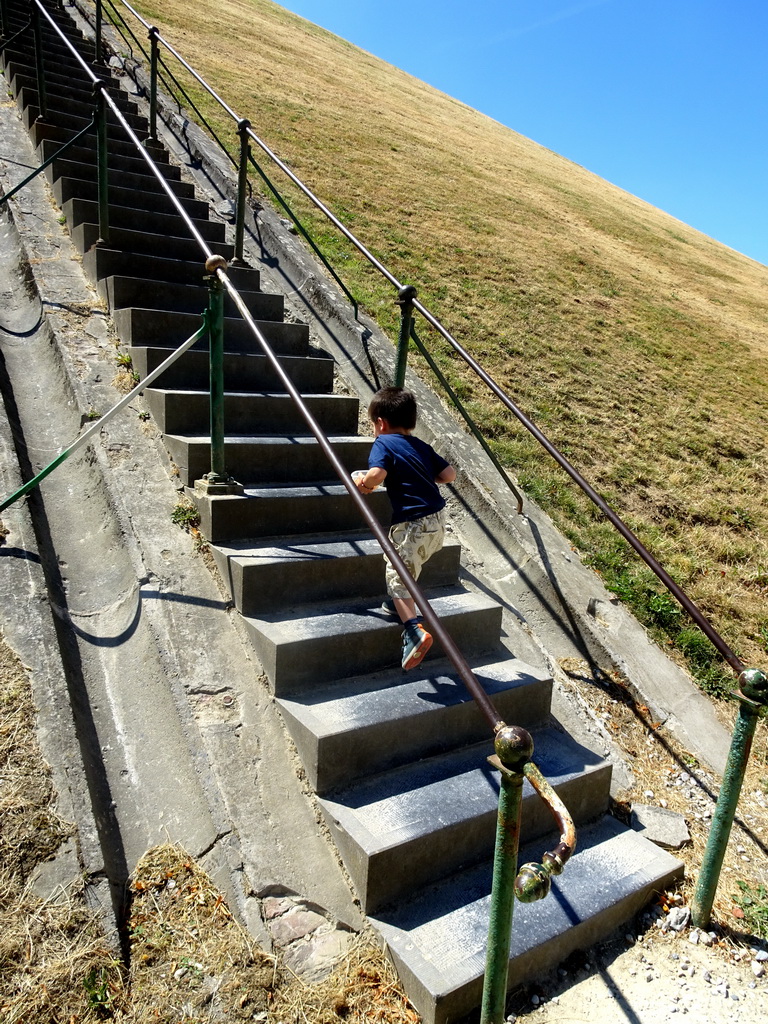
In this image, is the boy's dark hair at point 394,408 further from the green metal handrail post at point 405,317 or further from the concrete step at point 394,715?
the concrete step at point 394,715

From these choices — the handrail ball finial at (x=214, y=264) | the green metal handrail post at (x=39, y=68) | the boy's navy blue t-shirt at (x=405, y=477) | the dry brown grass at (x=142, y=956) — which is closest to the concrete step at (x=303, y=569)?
the boy's navy blue t-shirt at (x=405, y=477)

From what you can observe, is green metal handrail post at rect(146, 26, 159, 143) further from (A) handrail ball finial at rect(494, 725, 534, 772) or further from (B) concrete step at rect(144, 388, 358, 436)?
(A) handrail ball finial at rect(494, 725, 534, 772)

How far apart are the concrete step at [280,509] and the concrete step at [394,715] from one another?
0.26 meters

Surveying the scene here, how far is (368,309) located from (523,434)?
1867 mm

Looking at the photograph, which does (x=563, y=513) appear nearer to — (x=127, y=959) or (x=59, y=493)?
(x=59, y=493)

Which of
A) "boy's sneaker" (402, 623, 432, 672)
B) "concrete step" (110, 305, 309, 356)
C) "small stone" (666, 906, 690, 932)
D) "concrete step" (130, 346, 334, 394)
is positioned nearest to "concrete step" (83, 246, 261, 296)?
"concrete step" (110, 305, 309, 356)

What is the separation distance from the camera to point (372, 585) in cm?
375

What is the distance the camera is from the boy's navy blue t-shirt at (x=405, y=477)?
335 centimetres

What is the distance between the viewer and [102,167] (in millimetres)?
5023

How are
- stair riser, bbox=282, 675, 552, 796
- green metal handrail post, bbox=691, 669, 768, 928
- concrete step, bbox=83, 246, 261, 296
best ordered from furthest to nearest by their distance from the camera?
concrete step, bbox=83, 246, 261, 296, stair riser, bbox=282, 675, 552, 796, green metal handrail post, bbox=691, 669, 768, 928

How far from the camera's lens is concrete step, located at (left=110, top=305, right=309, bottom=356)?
4.53 m

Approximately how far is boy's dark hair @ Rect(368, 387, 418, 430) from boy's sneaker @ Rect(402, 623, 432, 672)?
97cm

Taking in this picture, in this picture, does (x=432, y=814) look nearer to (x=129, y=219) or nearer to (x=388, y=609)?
(x=388, y=609)

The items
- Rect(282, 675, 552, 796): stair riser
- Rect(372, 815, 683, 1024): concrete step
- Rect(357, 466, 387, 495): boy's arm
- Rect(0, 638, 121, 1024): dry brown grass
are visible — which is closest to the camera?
Rect(0, 638, 121, 1024): dry brown grass
